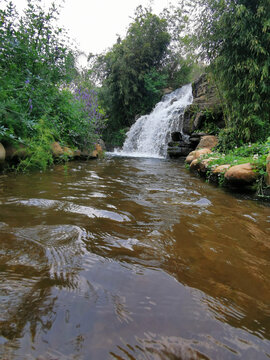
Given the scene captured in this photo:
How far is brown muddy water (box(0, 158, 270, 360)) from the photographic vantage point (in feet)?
2.00

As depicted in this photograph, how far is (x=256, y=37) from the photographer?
4.73 m

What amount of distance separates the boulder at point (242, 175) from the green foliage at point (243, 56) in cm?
254

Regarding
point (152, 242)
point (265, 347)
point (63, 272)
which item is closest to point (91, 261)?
point (63, 272)

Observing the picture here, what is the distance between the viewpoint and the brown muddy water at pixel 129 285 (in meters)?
0.61

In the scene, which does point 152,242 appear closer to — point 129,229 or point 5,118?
point 129,229

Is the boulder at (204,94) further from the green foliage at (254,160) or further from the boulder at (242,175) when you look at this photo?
the boulder at (242,175)

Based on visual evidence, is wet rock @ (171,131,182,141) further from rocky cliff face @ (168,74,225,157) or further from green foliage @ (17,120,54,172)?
green foliage @ (17,120,54,172)

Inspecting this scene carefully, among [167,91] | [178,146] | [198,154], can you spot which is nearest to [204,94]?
[178,146]

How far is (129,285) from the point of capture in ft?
2.84

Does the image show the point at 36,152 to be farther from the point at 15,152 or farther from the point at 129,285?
the point at 129,285

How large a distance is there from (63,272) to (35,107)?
11.4 feet

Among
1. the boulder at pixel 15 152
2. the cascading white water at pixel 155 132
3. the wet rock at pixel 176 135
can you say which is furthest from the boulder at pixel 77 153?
the wet rock at pixel 176 135

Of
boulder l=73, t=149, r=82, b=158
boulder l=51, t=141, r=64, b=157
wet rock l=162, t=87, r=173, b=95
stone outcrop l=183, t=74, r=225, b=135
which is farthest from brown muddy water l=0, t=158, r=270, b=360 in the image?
wet rock l=162, t=87, r=173, b=95

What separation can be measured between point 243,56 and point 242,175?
3833 mm
